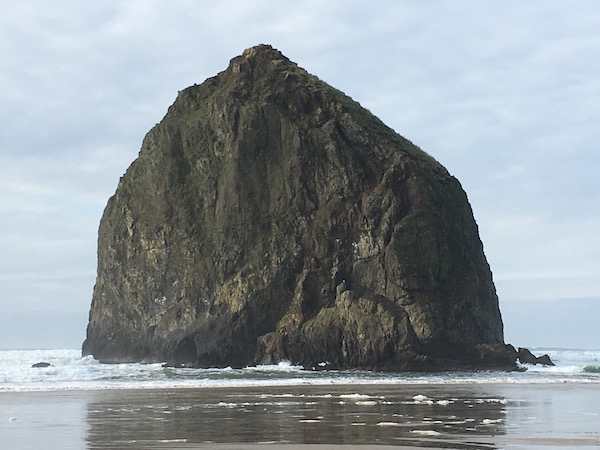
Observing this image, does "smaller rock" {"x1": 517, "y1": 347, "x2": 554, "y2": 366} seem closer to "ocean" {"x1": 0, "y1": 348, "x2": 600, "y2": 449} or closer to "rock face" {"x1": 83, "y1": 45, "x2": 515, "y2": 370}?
"rock face" {"x1": 83, "y1": 45, "x2": 515, "y2": 370}

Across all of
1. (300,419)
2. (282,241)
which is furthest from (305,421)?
(282,241)

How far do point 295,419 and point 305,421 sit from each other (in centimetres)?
71

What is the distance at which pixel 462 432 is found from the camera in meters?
16.9

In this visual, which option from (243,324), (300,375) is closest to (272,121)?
(243,324)

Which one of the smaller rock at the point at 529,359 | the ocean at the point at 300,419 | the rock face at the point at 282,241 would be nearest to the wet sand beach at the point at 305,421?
the ocean at the point at 300,419

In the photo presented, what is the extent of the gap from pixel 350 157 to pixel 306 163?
12.6ft

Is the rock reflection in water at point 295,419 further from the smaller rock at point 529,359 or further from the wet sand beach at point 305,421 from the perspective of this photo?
the smaller rock at point 529,359

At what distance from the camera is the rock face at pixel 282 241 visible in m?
69.6

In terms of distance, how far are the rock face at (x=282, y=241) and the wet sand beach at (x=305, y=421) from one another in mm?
34892

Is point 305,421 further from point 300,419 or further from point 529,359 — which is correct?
point 529,359

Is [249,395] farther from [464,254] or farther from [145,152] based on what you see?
→ [145,152]

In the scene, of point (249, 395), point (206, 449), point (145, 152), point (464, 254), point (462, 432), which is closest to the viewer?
point (206, 449)

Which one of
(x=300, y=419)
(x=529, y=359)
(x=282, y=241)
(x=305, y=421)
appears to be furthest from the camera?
(x=282, y=241)

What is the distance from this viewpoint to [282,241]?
3071 inches
